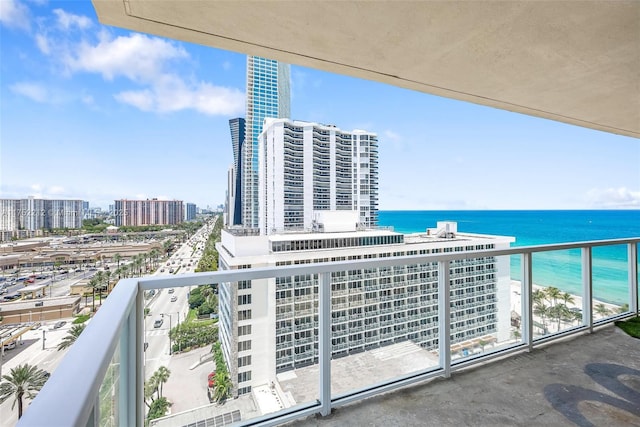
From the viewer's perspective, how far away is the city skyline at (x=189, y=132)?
41.2 feet

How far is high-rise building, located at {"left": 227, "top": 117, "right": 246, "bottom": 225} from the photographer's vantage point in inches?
1852

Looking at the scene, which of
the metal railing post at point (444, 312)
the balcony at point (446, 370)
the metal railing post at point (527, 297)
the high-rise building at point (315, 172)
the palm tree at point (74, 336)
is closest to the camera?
the palm tree at point (74, 336)

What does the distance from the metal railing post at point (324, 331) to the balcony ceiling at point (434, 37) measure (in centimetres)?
147

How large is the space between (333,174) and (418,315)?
1009 inches

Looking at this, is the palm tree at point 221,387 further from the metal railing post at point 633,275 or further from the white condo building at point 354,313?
the metal railing post at point 633,275

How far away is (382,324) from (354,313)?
0.29 m

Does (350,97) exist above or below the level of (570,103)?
above

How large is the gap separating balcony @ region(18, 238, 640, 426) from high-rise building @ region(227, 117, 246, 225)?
140 feet

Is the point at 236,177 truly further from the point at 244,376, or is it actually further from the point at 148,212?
the point at 244,376

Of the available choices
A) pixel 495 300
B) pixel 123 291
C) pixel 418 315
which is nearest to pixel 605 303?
pixel 495 300

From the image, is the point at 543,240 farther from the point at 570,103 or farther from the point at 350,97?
the point at 570,103

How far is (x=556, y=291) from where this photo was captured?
2920mm

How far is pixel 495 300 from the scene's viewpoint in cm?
257

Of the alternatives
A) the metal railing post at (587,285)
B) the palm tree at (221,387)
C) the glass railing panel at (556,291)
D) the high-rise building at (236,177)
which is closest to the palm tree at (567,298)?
the glass railing panel at (556,291)
